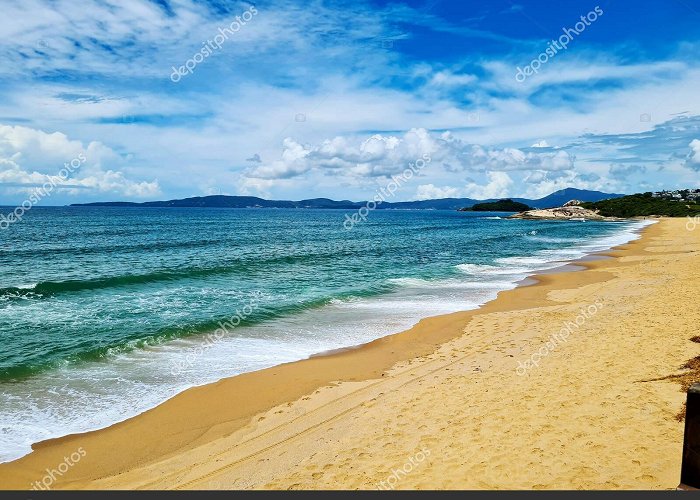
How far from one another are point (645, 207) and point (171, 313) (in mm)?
157394

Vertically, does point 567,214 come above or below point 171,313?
above

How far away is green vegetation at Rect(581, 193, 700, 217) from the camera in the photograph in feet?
422

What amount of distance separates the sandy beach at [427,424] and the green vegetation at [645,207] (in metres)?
136

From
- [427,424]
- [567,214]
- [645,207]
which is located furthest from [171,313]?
[645,207]

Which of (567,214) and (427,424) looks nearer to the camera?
(427,424)

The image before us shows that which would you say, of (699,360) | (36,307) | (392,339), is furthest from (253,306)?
(699,360)

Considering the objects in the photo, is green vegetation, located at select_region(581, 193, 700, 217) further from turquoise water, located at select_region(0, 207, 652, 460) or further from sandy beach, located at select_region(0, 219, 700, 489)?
sandy beach, located at select_region(0, 219, 700, 489)

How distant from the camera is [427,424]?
8.84 meters

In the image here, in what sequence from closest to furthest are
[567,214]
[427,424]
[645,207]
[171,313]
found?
[427,424] < [171,313] < [645,207] < [567,214]

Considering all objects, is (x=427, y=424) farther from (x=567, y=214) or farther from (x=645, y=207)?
(x=645, y=207)

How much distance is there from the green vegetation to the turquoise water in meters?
112

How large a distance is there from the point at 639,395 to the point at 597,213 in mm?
158022

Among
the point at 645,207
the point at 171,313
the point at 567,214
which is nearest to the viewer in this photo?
the point at 171,313

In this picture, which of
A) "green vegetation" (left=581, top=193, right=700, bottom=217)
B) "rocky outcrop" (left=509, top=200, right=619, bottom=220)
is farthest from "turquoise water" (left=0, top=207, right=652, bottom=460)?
"rocky outcrop" (left=509, top=200, right=619, bottom=220)
